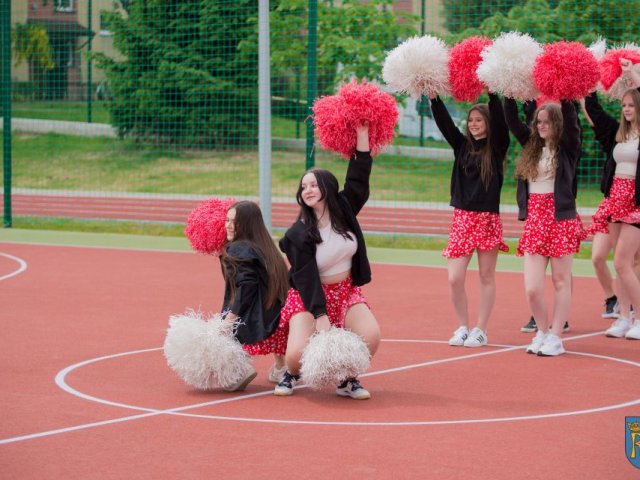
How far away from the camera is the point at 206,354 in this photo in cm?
622

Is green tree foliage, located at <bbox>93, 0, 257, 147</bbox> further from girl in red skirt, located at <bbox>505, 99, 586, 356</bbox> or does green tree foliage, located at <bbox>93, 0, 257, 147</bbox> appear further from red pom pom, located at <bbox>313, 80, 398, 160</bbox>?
red pom pom, located at <bbox>313, 80, 398, 160</bbox>

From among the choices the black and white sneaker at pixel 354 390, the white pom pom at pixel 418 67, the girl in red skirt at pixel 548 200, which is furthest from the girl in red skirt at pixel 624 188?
the black and white sneaker at pixel 354 390

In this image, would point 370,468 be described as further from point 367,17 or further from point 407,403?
point 367,17

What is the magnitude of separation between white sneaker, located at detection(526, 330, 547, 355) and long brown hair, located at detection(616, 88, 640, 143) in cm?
160

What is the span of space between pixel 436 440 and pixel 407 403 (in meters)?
0.84

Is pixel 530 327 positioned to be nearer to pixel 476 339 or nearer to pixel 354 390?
pixel 476 339

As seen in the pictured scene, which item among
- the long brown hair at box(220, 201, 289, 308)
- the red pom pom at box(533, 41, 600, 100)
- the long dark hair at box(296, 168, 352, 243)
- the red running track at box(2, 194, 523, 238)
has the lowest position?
the red running track at box(2, 194, 523, 238)

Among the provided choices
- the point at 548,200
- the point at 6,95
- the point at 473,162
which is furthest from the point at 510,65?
the point at 6,95

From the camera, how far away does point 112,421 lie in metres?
5.66

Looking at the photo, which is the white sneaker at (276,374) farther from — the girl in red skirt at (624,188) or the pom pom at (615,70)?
the pom pom at (615,70)

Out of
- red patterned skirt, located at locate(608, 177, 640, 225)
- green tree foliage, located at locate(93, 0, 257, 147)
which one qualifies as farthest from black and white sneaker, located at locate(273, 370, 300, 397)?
green tree foliage, located at locate(93, 0, 257, 147)

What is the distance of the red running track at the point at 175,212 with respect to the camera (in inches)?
640

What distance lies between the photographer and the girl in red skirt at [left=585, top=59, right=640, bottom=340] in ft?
26.6

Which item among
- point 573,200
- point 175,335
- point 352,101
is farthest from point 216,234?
point 573,200
